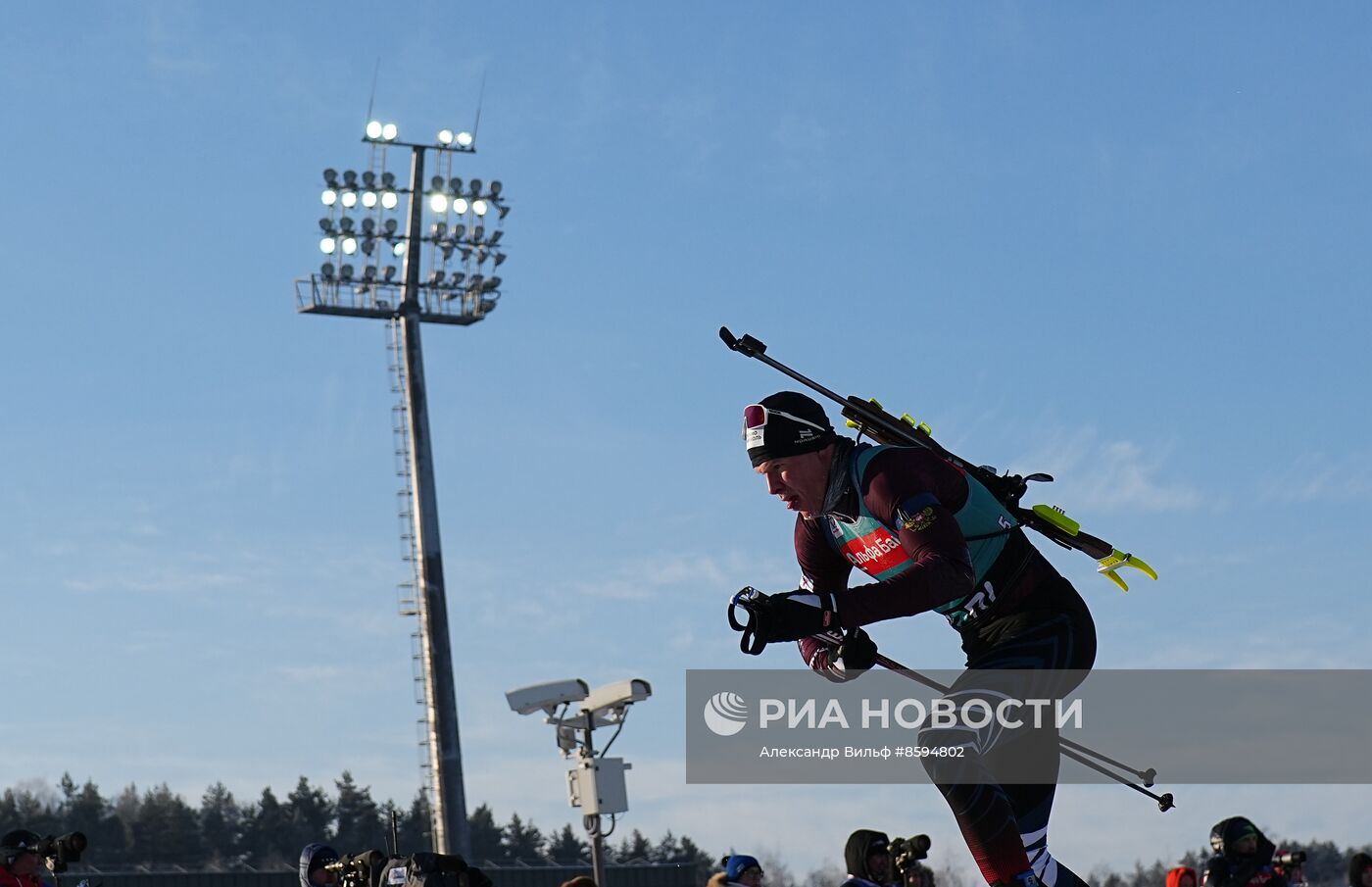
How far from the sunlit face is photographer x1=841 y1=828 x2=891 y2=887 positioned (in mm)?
4630

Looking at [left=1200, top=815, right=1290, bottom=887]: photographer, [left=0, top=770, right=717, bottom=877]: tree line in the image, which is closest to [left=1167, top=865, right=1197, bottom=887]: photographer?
[left=1200, top=815, right=1290, bottom=887]: photographer

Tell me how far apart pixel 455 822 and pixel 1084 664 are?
35.9 meters

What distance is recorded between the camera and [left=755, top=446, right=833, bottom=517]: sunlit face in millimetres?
6637

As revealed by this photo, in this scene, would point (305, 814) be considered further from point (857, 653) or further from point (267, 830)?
point (857, 653)

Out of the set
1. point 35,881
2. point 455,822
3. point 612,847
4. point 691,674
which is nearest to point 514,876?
point 455,822

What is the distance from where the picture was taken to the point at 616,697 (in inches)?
784

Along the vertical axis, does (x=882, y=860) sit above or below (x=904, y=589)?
below

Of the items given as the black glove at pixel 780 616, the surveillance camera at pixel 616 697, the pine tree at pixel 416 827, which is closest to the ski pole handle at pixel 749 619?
the black glove at pixel 780 616

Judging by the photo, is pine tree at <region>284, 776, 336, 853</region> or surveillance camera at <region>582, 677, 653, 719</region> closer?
surveillance camera at <region>582, 677, 653, 719</region>

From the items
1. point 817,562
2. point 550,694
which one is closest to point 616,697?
point 550,694

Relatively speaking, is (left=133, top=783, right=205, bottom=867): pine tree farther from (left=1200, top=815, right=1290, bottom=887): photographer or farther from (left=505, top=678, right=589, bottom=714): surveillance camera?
(left=1200, top=815, right=1290, bottom=887): photographer

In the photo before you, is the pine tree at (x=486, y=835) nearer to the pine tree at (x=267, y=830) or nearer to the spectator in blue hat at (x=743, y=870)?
the pine tree at (x=267, y=830)

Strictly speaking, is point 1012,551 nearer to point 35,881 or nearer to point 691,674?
point 691,674

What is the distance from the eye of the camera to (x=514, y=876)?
4644cm
